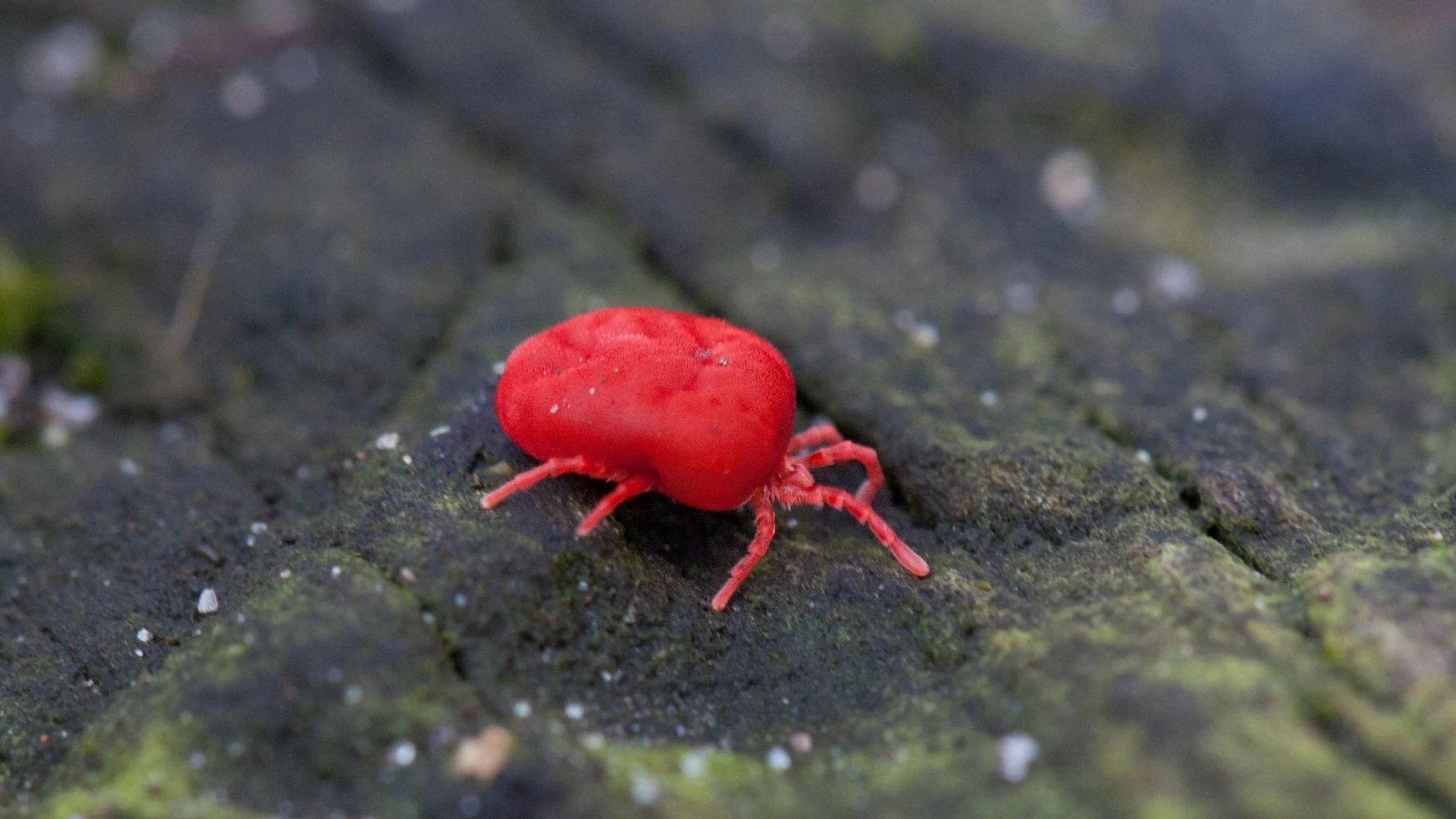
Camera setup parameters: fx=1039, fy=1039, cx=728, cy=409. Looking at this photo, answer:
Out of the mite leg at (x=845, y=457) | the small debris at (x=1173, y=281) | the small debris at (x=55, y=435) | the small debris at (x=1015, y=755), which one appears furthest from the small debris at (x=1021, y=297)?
the small debris at (x=55, y=435)

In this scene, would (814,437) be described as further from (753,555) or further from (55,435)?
(55,435)

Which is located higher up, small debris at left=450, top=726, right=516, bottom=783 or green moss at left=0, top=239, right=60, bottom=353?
small debris at left=450, top=726, right=516, bottom=783

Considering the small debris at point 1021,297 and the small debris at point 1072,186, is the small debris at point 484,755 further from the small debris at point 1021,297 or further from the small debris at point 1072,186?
the small debris at point 1072,186

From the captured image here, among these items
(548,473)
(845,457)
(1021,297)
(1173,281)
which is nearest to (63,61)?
(548,473)

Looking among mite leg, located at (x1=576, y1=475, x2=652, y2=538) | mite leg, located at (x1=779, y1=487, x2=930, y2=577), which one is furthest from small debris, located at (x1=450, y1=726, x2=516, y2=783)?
mite leg, located at (x1=779, y1=487, x2=930, y2=577)

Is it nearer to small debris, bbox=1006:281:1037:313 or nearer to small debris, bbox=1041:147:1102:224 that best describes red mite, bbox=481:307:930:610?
small debris, bbox=1006:281:1037:313

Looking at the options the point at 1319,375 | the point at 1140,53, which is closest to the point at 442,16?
the point at 1140,53

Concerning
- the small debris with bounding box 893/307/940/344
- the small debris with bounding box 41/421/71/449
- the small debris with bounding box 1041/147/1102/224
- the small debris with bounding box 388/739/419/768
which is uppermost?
the small debris with bounding box 1041/147/1102/224
